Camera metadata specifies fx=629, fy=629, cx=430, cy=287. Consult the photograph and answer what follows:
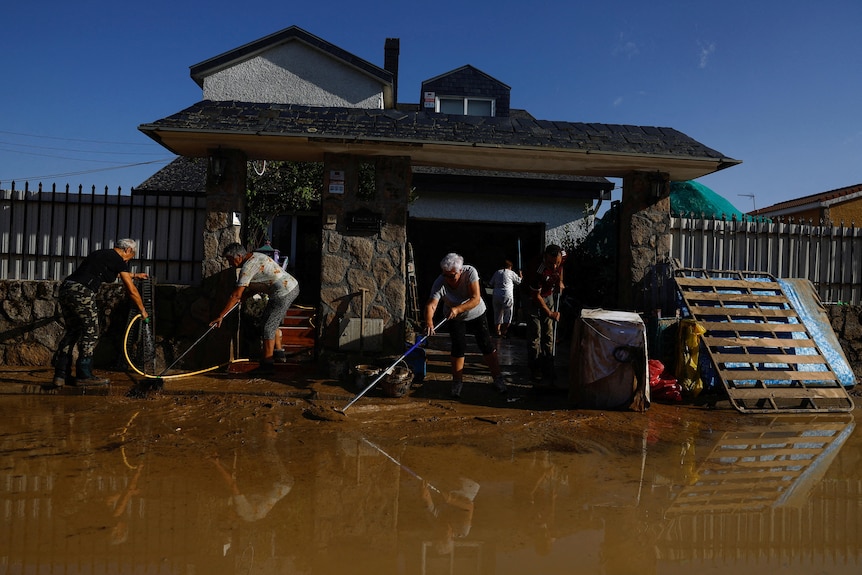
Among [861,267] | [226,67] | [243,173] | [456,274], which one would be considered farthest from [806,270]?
[226,67]

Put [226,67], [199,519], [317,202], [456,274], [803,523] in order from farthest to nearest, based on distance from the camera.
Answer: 1. [226,67]
2. [317,202]
3. [456,274]
4. [803,523]
5. [199,519]

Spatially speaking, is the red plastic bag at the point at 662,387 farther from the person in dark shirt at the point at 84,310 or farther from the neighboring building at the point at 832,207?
the neighboring building at the point at 832,207

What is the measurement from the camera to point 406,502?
3.68 metres

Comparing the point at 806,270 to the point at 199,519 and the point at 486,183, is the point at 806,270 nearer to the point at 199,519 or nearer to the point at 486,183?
the point at 486,183

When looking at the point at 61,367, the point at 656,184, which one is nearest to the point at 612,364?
the point at 656,184

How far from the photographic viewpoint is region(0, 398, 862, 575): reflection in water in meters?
2.98

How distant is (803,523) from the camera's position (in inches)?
140

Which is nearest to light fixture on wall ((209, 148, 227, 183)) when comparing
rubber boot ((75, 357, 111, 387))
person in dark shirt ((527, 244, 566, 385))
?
rubber boot ((75, 357, 111, 387))

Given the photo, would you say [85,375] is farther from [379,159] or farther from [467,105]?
[467,105]

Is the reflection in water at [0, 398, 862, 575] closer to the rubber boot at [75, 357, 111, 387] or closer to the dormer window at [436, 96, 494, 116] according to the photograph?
the rubber boot at [75, 357, 111, 387]

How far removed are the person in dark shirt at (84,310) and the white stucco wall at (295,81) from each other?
37.7ft

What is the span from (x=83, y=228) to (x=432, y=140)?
Answer: 4648 mm

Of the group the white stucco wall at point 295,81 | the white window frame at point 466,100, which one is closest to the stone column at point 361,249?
the white stucco wall at point 295,81

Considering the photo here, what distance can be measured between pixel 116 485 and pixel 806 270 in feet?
29.4
